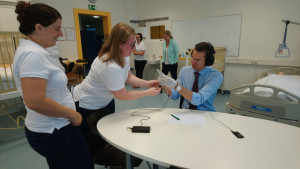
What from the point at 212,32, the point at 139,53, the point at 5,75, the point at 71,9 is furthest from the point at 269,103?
the point at 71,9

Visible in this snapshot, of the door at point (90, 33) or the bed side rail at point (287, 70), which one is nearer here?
the bed side rail at point (287, 70)

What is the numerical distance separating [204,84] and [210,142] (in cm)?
70

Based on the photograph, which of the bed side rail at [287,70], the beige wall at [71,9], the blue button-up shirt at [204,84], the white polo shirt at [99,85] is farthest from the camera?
the beige wall at [71,9]

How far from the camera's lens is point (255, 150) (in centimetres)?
97

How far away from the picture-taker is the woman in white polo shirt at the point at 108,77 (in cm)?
125

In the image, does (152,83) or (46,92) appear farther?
(152,83)

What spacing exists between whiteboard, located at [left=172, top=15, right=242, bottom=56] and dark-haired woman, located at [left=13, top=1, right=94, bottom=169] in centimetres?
403

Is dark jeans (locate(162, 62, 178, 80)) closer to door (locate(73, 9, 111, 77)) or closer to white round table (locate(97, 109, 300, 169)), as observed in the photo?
door (locate(73, 9, 111, 77))

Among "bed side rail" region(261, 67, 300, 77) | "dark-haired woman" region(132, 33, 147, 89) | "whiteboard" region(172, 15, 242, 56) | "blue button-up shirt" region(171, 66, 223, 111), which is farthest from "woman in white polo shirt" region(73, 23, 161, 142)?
"dark-haired woman" region(132, 33, 147, 89)

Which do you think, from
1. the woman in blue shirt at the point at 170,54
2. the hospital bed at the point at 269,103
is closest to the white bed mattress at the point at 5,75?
the hospital bed at the point at 269,103

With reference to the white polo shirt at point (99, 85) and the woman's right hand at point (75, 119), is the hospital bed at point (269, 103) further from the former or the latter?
the woman's right hand at point (75, 119)

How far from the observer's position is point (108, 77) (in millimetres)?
1244

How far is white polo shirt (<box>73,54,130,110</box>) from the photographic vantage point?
4.07 feet

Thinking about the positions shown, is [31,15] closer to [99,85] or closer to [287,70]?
[99,85]
